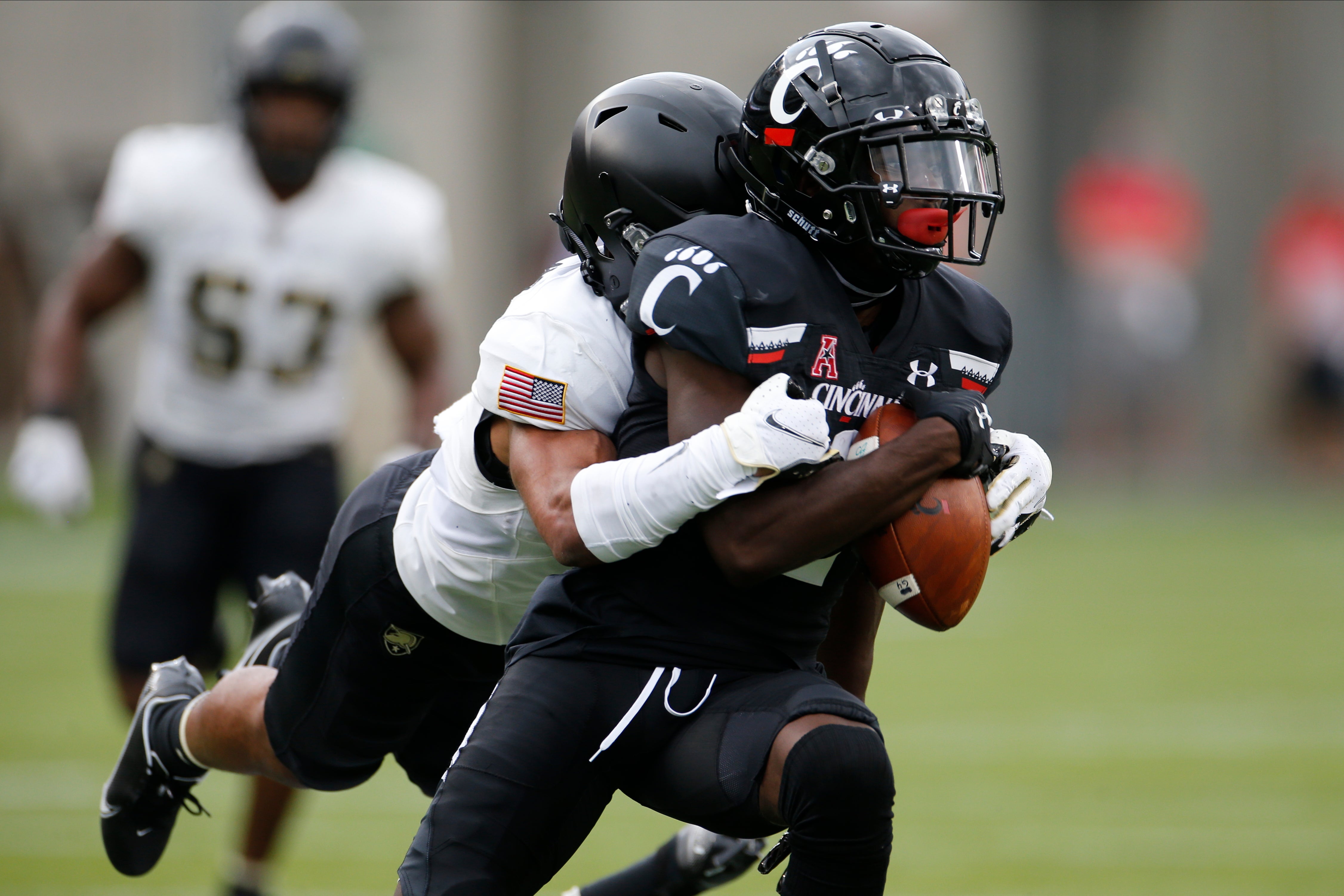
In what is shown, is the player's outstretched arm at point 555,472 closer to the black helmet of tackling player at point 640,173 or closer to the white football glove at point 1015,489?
the black helmet of tackling player at point 640,173

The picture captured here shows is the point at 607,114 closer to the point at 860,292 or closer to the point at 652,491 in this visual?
the point at 860,292

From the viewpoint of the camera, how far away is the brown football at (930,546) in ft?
8.83

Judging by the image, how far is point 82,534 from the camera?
11.6 metres

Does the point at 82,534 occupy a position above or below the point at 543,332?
below

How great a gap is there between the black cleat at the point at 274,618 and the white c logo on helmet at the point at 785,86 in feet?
4.97

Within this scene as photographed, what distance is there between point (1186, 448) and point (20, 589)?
31.4ft

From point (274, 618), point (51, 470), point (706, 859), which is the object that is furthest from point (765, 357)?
point (51, 470)

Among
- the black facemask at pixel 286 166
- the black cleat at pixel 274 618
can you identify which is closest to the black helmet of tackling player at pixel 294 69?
the black facemask at pixel 286 166

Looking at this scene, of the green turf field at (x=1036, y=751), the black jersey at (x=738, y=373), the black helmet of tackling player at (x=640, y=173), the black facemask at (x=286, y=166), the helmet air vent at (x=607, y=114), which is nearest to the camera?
the black jersey at (x=738, y=373)

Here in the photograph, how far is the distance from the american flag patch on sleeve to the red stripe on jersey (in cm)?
30

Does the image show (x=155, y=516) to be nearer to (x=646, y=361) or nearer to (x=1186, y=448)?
(x=646, y=361)

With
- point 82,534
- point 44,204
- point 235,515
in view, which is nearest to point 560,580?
point 235,515

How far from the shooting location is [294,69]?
4.72 metres

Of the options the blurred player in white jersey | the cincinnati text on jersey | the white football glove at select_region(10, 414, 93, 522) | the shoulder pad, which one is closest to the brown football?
the cincinnati text on jersey
